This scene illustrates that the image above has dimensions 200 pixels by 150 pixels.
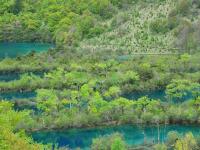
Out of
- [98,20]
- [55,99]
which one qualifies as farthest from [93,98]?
[98,20]

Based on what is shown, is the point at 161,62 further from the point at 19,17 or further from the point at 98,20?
the point at 19,17

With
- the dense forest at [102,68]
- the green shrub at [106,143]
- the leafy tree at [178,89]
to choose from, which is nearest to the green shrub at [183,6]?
the dense forest at [102,68]

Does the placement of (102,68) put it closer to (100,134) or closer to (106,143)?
(100,134)

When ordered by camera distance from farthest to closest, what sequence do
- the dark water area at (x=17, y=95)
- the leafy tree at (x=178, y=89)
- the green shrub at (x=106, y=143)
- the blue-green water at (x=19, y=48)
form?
the blue-green water at (x=19, y=48) < the dark water area at (x=17, y=95) < the leafy tree at (x=178, y=89) < the green shrub at (x=106, y=143)

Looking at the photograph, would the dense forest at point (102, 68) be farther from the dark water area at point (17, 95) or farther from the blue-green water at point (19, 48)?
the blue-green water at point (19, 48)

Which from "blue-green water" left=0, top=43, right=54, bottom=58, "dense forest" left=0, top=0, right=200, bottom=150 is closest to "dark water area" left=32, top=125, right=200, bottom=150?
"dense forest" left=0, top=0, right=200, bottom=150

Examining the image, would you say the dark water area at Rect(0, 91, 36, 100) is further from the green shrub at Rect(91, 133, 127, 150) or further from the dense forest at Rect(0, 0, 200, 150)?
the green shrub at Rect(91, 133, 127, 150)
